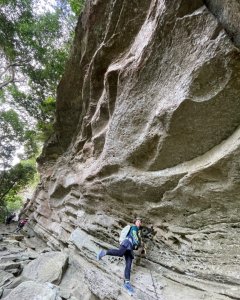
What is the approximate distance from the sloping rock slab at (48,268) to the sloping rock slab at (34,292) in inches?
46.4

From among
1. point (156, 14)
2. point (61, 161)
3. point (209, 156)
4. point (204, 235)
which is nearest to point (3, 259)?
point (61, 161)

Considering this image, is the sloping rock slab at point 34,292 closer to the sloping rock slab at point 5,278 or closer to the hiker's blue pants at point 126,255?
the sloping rock slab at point 5,278

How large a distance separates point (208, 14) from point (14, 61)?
60.0 feet

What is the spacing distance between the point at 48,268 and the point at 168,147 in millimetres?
6409

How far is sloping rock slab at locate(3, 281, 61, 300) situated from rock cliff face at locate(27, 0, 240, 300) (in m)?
1.34

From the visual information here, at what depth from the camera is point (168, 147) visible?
6188mm

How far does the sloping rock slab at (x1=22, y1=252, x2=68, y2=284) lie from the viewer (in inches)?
333

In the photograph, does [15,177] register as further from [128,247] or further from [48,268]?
[128,247]

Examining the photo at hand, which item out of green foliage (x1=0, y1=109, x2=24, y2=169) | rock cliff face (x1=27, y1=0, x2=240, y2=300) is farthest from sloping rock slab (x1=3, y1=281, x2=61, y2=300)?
green foliage (x1=0, y1=109, x2=24, y2=169)

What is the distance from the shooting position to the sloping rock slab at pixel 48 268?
8453 mm

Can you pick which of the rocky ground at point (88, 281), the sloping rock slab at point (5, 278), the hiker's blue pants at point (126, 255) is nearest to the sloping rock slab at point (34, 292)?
the rocky ground at point (88, 281)

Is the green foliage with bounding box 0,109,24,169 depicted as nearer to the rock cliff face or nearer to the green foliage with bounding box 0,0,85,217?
the green foliage with bounding box 0,0,85,217

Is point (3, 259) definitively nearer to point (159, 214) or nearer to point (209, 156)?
point (159, 214)

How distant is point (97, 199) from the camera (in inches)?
376
